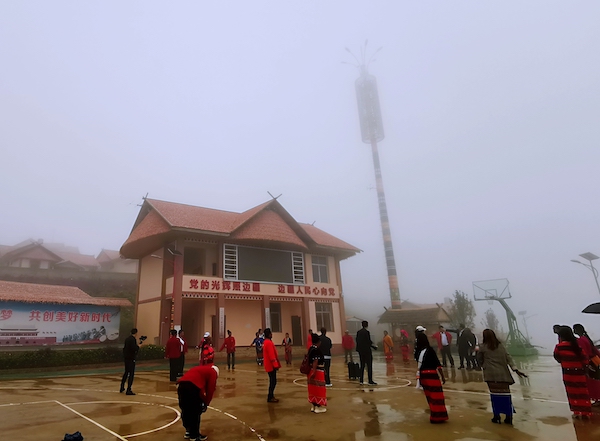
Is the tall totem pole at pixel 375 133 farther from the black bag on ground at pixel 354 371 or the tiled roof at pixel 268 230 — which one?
the black bag on ground at pixel 354 371

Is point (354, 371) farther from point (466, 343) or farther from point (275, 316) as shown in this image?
point (275, 316)

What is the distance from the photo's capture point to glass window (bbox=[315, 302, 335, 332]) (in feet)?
92.8

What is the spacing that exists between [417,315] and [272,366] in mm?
23763

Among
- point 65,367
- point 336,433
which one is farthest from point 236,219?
point 336,433

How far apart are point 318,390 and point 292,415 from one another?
66 centimetres

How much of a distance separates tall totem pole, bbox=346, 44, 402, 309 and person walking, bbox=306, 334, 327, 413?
51286 mm

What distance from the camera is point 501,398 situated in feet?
20.3

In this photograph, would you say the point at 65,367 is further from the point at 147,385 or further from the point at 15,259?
the point at 15,259

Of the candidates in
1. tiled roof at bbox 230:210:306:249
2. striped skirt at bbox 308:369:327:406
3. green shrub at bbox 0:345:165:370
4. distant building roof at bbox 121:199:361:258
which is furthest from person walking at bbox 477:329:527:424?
tiled roof at bbox 230:210:306:249

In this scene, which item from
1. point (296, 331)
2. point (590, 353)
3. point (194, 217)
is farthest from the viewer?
point (296, 331)

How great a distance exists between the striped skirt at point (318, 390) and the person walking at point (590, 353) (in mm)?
4812

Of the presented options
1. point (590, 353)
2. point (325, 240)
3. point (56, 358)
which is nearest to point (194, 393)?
point (590, 353)

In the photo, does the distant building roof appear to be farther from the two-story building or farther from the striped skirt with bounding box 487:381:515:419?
the striped skirt with bounding box 487:381:515:419

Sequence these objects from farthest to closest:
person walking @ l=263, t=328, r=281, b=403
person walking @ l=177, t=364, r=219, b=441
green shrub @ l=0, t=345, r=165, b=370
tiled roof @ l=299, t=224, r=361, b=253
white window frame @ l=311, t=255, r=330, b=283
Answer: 1. tiled roof @ l=299, t=224, r=361, b=253
2. white window frame @ l=311, t=255, r=330, b=283
3. green shrub @ l=0, t=345, r=165, b=370
4. person walking @ l=263, t=328, r=281, b=403
5. person walking @ l=177, t=364, r=219, b=441
